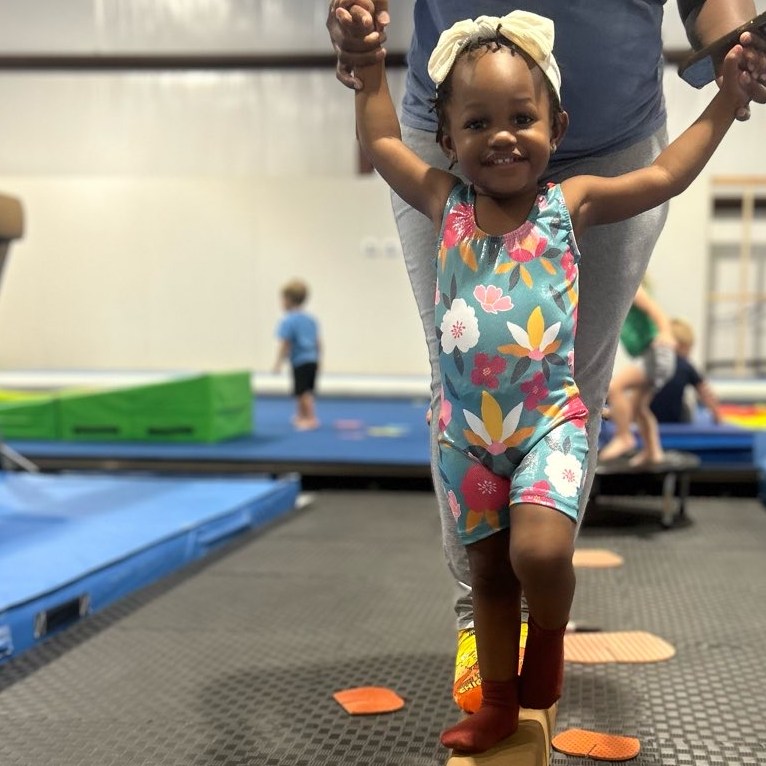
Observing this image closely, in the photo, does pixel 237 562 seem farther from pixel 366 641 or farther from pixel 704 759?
pixel 704 759

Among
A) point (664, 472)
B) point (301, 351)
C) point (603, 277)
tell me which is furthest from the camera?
point (301, 351)

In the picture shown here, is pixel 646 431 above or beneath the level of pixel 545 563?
beneath

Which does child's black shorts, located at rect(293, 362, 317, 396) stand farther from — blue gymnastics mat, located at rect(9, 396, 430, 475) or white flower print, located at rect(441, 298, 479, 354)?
white flower print, located at rect(441, 298, 479, 354)

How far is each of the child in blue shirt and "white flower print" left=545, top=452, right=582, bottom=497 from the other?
3731 millimetres

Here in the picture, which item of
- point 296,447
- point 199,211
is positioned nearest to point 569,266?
point 296,447

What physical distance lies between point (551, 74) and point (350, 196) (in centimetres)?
641

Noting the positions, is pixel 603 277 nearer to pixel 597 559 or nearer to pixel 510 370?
pixel 510 370

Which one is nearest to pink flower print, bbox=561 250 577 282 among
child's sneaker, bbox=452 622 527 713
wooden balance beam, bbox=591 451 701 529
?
child's sneaker, bbox=452 622 527 713

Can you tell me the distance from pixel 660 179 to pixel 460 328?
0.97ft

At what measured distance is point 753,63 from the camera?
106cm

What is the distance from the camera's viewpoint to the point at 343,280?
744cm

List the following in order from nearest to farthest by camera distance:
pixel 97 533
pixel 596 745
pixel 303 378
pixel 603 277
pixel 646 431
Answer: pixel 603 277 < pixel 596 745 < pixel 97 533 < pixel 646 431 < pixel 303 378

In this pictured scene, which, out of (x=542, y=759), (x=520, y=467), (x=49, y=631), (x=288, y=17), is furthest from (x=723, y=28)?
(x=288, y=17)

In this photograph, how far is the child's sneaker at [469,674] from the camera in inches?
45.2
